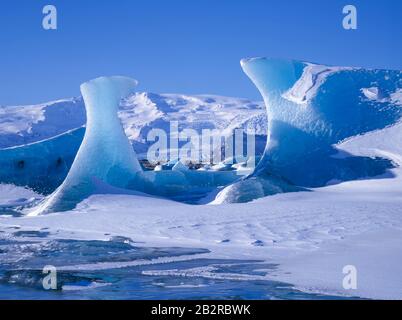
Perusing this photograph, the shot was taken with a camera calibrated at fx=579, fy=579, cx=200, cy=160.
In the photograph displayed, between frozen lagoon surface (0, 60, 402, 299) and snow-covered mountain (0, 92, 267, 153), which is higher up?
Result: frozen lagoon surface (0, 60, 402, 299)

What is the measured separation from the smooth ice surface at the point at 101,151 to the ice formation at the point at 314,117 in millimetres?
3419

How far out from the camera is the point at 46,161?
63.4 ft

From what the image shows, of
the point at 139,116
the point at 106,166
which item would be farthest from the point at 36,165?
the point at 139,116

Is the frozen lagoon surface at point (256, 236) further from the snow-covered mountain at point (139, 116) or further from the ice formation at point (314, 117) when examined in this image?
the snow-covered mountain at point (139, 116)

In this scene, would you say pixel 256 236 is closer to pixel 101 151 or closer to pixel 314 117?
pixel 101 151

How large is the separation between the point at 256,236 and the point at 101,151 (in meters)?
7.39

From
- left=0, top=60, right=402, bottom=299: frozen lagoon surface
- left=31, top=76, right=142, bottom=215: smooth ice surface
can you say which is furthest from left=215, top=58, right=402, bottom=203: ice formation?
left=31, top=76, right=142, bottom=215: smooth ice surface

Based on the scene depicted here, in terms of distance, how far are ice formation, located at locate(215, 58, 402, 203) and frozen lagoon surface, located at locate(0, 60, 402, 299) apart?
0.05 m

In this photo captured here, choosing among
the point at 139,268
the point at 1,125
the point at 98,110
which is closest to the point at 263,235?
the point at 139,268

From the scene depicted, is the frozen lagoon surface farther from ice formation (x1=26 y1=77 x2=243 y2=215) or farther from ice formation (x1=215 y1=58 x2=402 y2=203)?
ice formation (x1=26 y1=77 x2=243 y2=215)

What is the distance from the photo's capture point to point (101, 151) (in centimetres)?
1502

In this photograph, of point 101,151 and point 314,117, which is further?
point 314,117

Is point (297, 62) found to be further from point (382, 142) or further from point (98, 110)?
point (98, 110)

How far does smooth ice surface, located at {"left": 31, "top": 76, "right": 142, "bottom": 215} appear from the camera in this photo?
14070 mm
